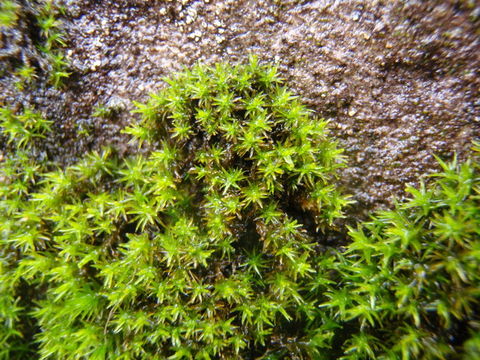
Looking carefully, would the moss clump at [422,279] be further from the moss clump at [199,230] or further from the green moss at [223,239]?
the moss clump at [199,230]

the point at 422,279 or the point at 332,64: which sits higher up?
the point at 332,64

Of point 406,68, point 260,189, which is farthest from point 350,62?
point 260,189

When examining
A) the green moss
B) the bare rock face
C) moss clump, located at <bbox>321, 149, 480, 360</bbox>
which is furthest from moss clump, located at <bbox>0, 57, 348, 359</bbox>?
moss clump, located at <bbox>321, 149, 480, 360</bbox>

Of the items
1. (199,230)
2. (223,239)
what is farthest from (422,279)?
(199,230)

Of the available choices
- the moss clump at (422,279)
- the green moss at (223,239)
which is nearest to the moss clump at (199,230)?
the green moss at (223,239)

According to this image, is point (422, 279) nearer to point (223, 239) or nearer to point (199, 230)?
point (223, 239)

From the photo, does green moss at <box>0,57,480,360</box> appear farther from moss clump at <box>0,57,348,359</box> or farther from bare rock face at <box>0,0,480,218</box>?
bare rock face at <box>0,0,480,218</box>
